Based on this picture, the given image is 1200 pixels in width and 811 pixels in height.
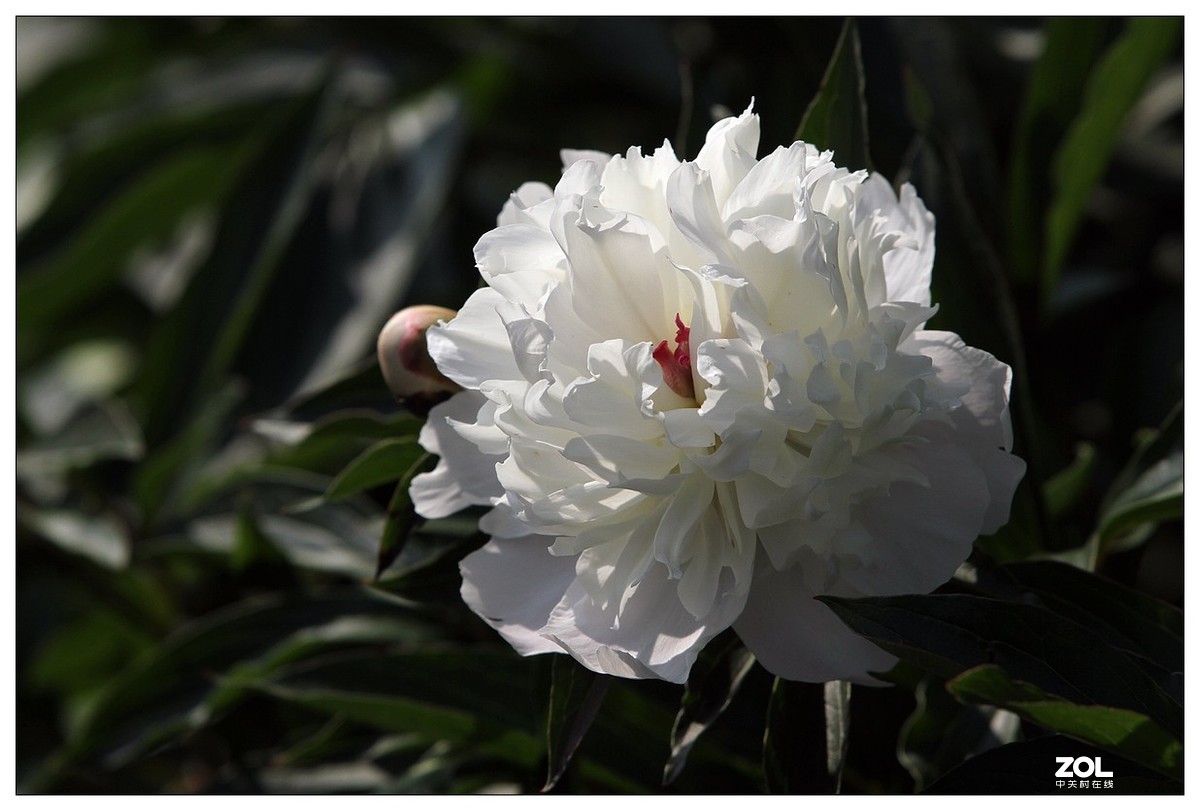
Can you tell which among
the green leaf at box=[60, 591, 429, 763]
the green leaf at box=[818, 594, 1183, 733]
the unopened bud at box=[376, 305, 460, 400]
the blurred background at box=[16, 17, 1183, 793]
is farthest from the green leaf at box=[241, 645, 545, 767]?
the green leaf at box=[818, 594, 1183, 733]

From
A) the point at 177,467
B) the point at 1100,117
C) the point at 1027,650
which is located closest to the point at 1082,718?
the point at 1027,650

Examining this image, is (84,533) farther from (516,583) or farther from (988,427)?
(988,427)

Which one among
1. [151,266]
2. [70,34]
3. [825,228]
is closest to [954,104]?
[825,228]

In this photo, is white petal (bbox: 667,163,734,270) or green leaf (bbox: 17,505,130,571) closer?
white petal (bbox: 667,163,734,270)

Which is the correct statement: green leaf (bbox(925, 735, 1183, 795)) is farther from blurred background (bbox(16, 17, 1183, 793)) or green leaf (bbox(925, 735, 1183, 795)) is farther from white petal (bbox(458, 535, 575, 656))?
white petal (bbox(458, 535, 575, 656))

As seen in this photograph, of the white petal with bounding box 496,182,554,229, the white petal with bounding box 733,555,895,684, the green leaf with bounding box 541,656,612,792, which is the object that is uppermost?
the white petal with bounding box 496,182,554,229

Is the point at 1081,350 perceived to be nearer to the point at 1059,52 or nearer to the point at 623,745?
the point at 1059,52

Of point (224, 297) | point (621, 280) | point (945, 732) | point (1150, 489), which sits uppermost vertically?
point (621, 280)

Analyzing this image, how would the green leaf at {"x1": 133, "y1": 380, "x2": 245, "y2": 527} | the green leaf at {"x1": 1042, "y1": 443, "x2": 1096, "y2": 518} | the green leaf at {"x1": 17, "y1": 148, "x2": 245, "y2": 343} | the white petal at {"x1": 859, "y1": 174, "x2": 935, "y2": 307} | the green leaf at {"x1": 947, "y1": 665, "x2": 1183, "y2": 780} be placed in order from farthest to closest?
the green leaf at {"x1": 17, "y1": 148, "x2": 245, "y2": 343}, the green leaf at {"x1": 133, "y1": 380, "x2": 245, "y2": 527}, the green leaf at {"x1": 1042, "y1": 443, "x2": 1096, "y2": 518}, the white petal at {"x1": 859, "y1": 174, "x2": 935, "y2": 307}, the green leaf at {"x1": 947, "y1": 665, "x2": 1183, "y2": 780}
